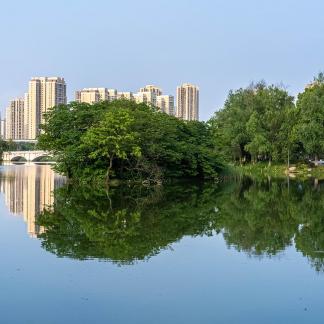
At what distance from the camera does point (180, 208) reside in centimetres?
2017

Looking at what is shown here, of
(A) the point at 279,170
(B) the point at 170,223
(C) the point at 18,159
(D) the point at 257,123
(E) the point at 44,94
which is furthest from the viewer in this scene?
(E) the point at 44,94

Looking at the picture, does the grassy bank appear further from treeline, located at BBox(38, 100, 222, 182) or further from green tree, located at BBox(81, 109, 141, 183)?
green tree, located at BBox(81, 109, 141, 183)

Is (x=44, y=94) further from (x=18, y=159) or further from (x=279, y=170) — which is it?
(x=279, y=170)

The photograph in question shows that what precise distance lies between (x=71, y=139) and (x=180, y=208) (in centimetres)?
1378

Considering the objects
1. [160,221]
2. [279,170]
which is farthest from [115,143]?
[279,170]

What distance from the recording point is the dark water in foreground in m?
7.58

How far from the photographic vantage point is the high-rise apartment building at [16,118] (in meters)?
123

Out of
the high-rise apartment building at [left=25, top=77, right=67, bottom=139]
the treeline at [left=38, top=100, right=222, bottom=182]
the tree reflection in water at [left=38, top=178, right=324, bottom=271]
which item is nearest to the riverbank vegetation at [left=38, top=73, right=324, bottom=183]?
the treeline at [left=38, top=100, right=222, bottom=182]

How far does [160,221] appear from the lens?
53.8ft

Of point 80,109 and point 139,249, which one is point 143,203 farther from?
point 80,109

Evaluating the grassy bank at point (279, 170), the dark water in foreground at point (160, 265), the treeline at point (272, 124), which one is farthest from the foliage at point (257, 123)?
the dark water in foreground at point (160, 265)

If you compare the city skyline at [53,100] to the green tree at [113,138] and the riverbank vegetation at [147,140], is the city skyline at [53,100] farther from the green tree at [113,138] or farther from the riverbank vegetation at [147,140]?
the green tree at [113,138]

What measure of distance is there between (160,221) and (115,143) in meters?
13.7

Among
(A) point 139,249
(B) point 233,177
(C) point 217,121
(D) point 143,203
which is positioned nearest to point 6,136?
(C) point 217,121
